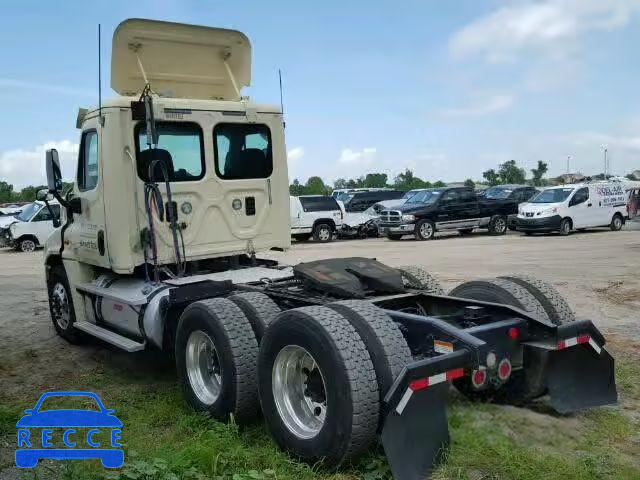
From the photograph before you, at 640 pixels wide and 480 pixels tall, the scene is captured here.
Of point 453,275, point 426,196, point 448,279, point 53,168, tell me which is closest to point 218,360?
point 53,168

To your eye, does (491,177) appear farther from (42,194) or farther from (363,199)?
(42,194)

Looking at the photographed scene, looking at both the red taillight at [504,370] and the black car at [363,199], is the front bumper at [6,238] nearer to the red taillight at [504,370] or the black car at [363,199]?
the black car at [363,199]

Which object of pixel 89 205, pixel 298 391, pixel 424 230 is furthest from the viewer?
pixel 424 230

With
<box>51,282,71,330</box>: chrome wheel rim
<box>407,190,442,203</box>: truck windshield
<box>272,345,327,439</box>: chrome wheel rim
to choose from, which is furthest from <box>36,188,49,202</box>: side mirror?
<box>407,190,442,203</box>: truck windshield

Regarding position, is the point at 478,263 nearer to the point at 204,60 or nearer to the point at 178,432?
the point at 204,60

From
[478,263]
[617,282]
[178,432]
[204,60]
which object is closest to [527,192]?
[478,263]

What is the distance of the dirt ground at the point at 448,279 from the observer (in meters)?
6.80

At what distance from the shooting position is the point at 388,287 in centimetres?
515

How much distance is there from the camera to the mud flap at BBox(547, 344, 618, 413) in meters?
4.48

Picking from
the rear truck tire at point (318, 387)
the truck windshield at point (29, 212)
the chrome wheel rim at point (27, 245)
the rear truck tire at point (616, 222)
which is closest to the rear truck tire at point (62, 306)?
the rear truck tire at point (318, 387)

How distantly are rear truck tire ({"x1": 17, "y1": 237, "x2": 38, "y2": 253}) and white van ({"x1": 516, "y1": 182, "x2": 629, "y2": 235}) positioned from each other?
1732 cm

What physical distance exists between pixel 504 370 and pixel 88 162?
4655mm

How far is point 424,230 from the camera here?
23.3 metres

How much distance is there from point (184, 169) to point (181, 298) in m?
1.57
